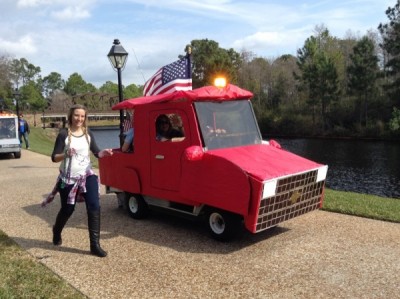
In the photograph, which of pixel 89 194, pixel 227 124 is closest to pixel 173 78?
pixel 227 124

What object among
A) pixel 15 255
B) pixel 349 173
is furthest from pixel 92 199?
pixel 349 173

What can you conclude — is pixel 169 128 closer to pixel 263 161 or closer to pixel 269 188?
pixel 263 161

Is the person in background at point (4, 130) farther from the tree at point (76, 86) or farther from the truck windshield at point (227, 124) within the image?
the tree at point (76, 86)

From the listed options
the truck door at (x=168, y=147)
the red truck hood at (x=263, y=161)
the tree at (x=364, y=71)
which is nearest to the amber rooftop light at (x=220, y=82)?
the truck door at (x=168, y=147)

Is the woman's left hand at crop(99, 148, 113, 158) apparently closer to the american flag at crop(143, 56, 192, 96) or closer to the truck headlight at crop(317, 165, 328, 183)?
the american flag at crop(143, 56, 192, 96)

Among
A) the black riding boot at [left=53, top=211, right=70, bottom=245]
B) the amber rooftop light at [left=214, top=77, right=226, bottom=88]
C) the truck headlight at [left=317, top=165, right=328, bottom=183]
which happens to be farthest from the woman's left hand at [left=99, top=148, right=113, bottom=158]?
the truck headlight at [left=317, top=165, right=328, bottom=183]

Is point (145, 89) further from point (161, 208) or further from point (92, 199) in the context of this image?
point (92, 199)

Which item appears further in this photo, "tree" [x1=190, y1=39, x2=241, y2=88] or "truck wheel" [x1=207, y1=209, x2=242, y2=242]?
"tree" [x1=190, y1=39, x2=241, y2=88]

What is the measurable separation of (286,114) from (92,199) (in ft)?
203

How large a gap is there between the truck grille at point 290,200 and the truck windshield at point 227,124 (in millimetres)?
1095

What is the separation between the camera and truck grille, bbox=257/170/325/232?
5.57 meters

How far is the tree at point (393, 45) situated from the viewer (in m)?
47.1

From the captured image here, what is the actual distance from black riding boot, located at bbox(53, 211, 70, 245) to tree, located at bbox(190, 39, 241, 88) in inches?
2298

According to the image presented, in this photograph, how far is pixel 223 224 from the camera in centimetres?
602
